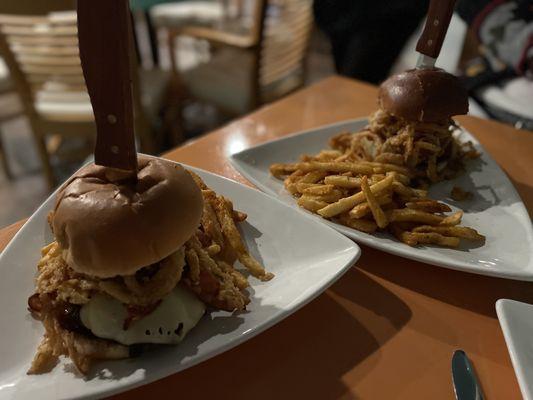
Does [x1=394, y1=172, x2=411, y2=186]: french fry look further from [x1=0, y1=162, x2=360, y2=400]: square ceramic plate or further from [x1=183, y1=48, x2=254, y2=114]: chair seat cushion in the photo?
[x1=183, y1=48, x2=254, y2=114]: chair seat cushion

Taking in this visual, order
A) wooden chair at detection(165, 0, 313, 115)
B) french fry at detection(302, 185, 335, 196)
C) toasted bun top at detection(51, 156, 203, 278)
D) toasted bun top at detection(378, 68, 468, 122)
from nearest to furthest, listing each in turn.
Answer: toasted bun top at detection(51, 156, 203, 278), french fry at detection(302, 185, 335, 196), toasted bun top at detection(378, 68, 468, 122), wooden chair at detection(165, 0, 313, 115)

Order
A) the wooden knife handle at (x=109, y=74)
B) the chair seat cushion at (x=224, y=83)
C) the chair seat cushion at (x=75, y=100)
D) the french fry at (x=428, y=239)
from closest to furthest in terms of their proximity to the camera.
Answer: the wooden knife handle at (x=109, y=74) → the french fry at (x=428, y=239) → the chair seat cushion at (x=75, y=100) → the chair seat cushion at (x=224, y=83)

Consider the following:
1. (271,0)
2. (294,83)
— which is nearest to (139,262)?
(294,83)

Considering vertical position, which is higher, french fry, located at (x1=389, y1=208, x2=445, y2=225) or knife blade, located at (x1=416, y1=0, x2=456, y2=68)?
knife blade, located at (x1=416, y1=0, x2=456, y2=68)

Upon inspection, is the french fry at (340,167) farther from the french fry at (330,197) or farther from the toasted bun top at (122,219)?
the toasted bun top at (122,219)

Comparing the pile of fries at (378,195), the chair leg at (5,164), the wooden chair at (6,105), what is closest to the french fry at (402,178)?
the pile of fries at (378,195)

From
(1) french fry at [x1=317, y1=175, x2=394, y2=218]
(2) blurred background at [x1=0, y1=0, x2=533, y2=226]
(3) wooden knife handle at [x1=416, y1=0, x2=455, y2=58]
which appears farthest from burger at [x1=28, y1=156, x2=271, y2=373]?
(2) blurred background at [x1=0, y1=0, x2=533, y2=226]

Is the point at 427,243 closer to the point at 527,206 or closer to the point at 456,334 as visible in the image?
the point at 456,334
